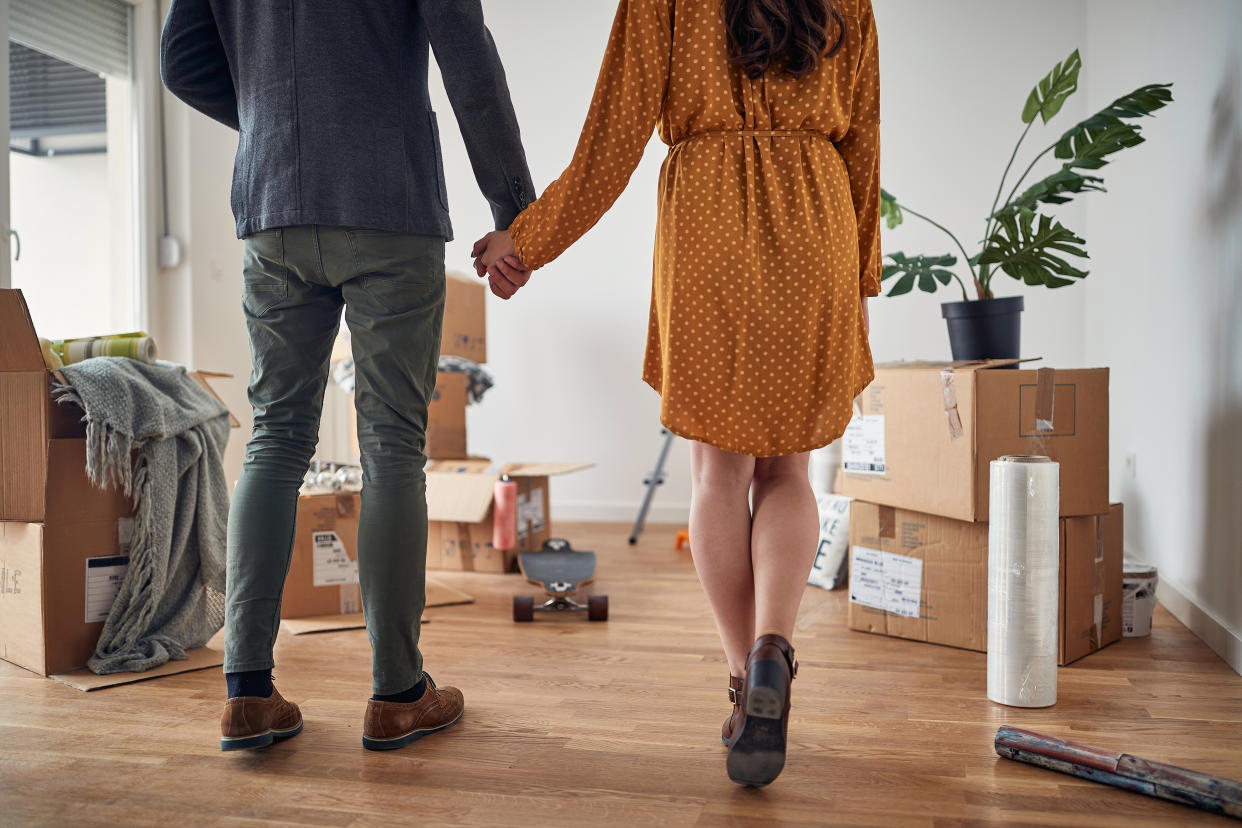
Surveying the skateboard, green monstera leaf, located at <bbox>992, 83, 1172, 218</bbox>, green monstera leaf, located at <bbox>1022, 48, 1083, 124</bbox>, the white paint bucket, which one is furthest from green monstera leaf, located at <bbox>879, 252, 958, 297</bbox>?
the skateboard

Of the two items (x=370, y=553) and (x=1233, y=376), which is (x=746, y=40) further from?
(x=1233, y=376)

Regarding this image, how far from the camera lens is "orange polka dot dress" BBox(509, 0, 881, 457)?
1181 mm

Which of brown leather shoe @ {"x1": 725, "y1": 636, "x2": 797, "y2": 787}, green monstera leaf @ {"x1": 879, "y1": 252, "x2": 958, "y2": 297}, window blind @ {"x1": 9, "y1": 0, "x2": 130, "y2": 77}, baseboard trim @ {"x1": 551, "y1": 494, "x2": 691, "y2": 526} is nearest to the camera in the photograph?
brown leather shoe @ {"x1": 725, "y1": 636, "x2": 797, "y2": 787}

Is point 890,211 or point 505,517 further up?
point 890,211

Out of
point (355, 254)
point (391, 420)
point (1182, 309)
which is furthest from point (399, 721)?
point (1182, 309)

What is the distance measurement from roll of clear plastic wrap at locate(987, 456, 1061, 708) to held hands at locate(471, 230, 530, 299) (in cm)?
86

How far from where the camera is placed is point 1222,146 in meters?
1.88

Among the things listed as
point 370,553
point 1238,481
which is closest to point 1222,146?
point 1238,481

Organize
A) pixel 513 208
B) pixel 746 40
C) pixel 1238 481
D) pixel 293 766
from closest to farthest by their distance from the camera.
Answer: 1. pixel 746 40
2. pixel 293 766
3. pixel 513 208
4. pixel 1238 481

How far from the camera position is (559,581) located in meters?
2.31

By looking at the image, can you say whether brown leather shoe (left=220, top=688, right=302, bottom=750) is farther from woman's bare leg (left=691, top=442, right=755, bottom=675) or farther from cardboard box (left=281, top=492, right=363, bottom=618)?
cardboard box (left=281, top=492, right=363, bottom=618)

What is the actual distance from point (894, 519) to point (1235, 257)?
0.81 m

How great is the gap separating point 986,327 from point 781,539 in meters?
1.15

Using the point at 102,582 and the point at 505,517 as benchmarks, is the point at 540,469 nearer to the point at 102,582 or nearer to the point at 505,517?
the point at 505,517
